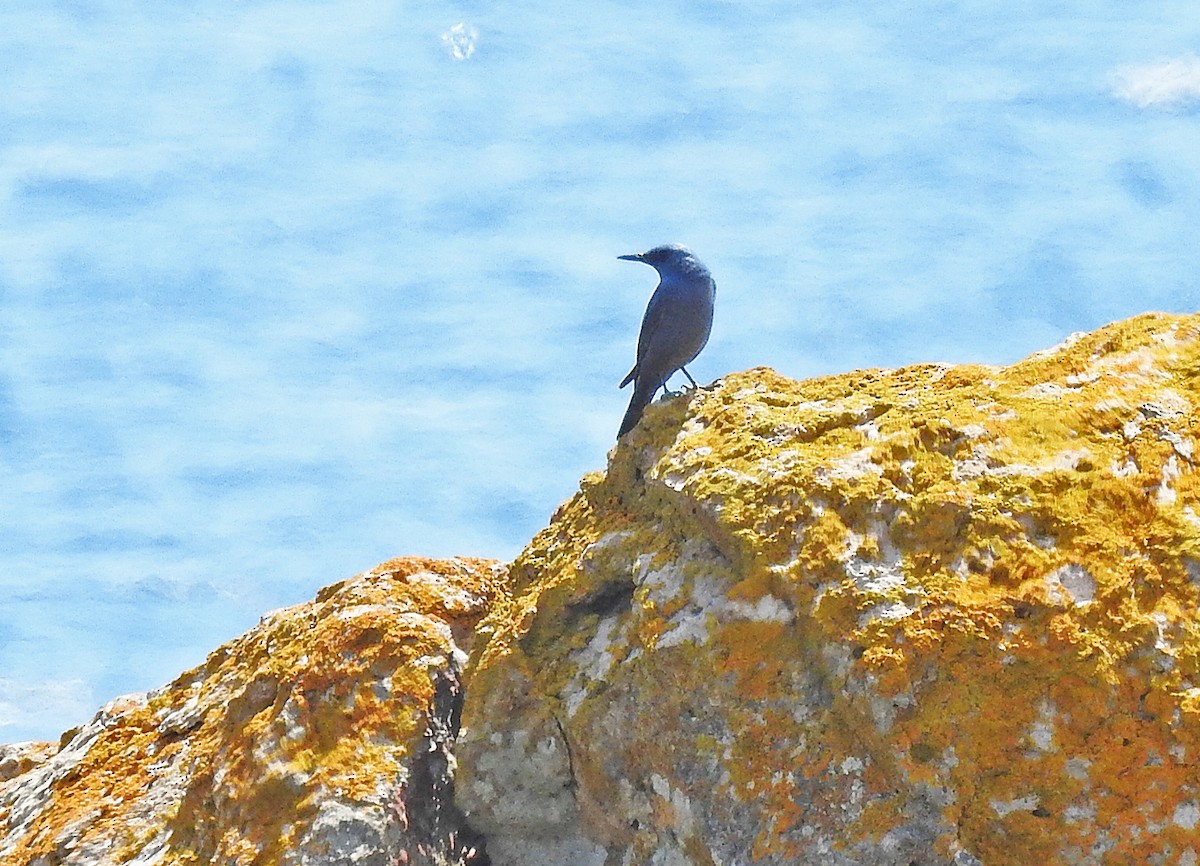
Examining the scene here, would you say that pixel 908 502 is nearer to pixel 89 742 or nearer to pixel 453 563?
pixel 453 563

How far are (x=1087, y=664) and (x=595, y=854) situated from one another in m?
2.84

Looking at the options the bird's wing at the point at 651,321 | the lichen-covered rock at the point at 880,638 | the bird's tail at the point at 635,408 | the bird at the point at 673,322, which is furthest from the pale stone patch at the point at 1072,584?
the bird's wing at the point at 651,321

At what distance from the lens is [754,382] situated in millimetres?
8375

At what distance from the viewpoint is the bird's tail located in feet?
30.2

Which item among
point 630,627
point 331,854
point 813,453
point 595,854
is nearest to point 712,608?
point 630,627

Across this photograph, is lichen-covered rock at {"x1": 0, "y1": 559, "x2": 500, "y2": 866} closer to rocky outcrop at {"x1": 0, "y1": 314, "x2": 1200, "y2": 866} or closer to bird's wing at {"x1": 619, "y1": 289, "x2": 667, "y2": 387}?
rocky outcrop at {"x1": 0, "y1": 314, "x2": 1200, "y2": 866}

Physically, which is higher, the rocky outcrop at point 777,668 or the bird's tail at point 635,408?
the bird's tail at point 635,408

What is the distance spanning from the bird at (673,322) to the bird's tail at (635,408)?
1 cm

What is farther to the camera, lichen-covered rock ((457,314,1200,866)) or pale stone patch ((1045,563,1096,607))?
pale stone patch ((1045,563,1096,607))

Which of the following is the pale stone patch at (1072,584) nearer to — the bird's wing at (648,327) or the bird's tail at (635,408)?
the bird's tail at (635,408)

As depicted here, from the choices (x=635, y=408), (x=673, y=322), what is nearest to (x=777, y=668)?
(x=635, y=408)

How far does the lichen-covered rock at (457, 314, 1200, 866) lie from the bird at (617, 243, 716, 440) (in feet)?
6.88

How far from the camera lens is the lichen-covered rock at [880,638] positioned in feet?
20.3

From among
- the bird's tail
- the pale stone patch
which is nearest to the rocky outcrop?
the pale stone patch
